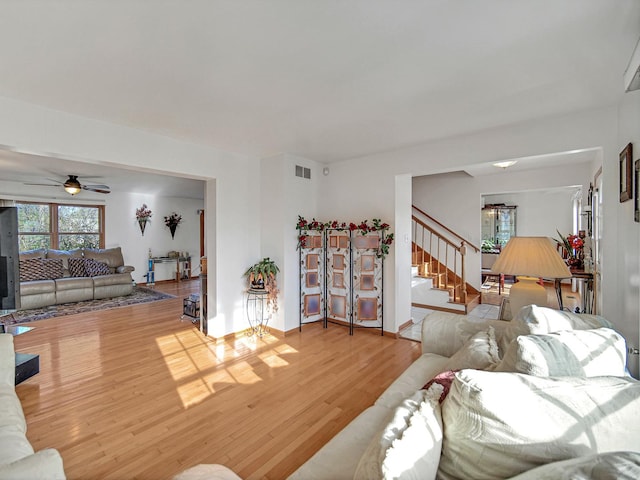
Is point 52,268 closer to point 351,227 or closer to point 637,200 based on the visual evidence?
point 351,227

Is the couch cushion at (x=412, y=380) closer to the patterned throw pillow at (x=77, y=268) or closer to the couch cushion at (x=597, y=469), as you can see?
the couch cushion at (x=597, y=469)

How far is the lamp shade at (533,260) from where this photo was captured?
7.57ft

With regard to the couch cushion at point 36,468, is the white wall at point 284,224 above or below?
above

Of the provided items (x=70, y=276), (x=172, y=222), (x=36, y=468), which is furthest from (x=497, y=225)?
(x=70, y=276)

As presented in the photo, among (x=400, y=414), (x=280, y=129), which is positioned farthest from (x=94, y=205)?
(x=400, y=414)

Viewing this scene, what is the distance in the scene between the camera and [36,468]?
→ 857mm

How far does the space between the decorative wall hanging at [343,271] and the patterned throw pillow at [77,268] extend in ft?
16.3

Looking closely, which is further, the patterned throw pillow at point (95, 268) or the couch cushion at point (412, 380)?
the patterned throw pillow at point (95, 268)

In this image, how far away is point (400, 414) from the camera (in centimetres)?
113

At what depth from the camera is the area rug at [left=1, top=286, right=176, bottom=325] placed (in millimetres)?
4836

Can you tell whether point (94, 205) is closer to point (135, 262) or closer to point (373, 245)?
point (135, 262)

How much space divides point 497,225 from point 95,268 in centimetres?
1052

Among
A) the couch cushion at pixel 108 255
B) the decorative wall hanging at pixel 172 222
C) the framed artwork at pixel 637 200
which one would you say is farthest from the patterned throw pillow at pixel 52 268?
the framed artwork at pixel 637 200

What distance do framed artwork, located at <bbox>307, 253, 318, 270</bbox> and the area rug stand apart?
3.77m
